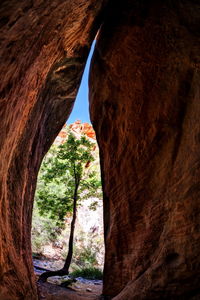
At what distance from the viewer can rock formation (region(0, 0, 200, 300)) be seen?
4.18 metres

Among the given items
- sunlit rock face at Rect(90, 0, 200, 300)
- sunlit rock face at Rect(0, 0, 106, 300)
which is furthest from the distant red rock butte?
sunlit rock face at Rect(0, 0, 106, 300)

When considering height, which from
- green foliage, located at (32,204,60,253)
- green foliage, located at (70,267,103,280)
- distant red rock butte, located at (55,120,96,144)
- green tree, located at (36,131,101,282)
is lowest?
green foliage, located at (70,267,103,280)

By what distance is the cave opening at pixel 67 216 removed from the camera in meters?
14.1

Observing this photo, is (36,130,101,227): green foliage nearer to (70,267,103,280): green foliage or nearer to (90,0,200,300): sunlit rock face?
(90,0,200,300): sunlit rock face

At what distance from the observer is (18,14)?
3094 mm

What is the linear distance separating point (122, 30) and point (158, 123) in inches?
138

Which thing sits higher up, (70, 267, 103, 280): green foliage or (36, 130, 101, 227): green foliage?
(36, 130, 101, 227): green foliage

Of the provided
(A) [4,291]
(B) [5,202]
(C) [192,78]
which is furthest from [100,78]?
(A) [4,291]

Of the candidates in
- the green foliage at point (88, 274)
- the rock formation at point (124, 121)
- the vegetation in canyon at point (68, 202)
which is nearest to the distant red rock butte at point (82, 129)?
the vegetation in canyon at point (68, 202)

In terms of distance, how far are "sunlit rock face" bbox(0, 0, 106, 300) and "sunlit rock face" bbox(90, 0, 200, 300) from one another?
5.18 ft

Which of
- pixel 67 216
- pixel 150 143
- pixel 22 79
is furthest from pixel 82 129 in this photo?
pixel 22 79

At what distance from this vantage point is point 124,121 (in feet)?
28.6

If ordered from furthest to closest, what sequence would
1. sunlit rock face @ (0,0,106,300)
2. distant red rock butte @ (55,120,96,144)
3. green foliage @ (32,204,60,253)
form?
distant red rock butte @ (55,120,96,144), green foliage @ (32,204,60,253), sunlit rock face @ (0,0,106,300)

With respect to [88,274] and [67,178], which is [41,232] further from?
[67,178]
